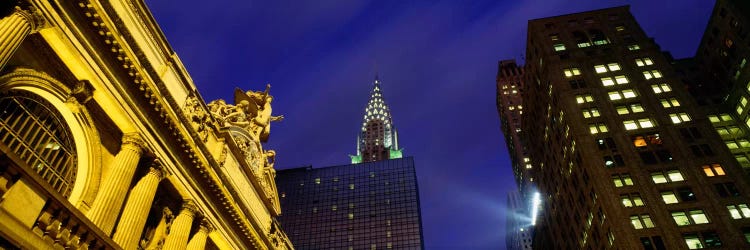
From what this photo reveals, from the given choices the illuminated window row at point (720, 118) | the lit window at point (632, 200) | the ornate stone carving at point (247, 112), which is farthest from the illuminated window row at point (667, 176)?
the ornate stone carving at point (247, 112)

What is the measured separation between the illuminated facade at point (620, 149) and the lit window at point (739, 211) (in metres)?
0.09

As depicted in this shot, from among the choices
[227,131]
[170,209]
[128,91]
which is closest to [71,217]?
[128,91]

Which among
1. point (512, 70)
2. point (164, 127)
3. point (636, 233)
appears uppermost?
point (512, 70)

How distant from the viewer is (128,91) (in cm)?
2230

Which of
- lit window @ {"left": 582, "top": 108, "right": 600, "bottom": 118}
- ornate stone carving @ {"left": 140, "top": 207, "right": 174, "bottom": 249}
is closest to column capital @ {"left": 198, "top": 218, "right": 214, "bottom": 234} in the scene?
ornate stone carving @ {"left": 140, "top": 207, "right": 174, "bottom": 249}

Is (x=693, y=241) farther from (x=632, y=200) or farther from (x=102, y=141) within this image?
(x=102, y=141)

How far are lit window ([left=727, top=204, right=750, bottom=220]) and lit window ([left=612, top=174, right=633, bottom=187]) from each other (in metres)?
9.95

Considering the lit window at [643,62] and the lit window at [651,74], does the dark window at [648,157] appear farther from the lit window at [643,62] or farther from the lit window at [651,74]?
the lit window at [643,62]

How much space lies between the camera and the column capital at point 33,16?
51.2 feet

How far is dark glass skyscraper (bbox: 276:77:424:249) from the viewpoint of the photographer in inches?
4313

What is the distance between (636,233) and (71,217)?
5296 cm

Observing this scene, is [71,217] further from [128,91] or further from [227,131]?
[227,131]

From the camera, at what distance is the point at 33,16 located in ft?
53.4

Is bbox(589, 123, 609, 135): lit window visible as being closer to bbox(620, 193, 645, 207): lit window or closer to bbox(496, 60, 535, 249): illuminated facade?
bbox(620, 193, 645, 207): lit window
